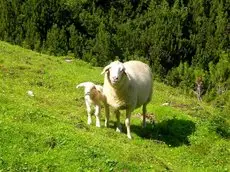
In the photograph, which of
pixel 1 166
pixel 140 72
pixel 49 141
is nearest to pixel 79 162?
pixel 49 141

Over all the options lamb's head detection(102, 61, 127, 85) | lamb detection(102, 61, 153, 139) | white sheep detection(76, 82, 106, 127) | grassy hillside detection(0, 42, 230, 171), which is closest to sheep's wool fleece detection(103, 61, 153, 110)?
lamb detection(102, 61, 153, 139)

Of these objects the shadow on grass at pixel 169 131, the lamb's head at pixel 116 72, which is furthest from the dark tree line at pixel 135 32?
the lamb's head at pixel 116 72

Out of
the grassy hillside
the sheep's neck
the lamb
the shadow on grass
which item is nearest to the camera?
the grassy hillside

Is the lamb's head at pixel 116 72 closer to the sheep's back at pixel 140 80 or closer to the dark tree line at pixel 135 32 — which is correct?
the sheep's back at pixel 140 80

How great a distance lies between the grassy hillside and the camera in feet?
41.7

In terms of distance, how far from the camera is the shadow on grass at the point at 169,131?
62.1 ft

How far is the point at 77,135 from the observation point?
13828mm

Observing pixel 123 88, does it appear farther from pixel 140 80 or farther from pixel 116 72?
pixel 140 80

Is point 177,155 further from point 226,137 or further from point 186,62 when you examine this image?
point 186,62

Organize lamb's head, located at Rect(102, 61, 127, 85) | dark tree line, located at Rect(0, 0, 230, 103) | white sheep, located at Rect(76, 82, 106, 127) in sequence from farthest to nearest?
dark tree line, located at Rect(0, 0, 230, 103)
white sheep, located at Rect(76, 82, 106, 127)
lamb's head, located at Rect(102, 61, 127, 85)

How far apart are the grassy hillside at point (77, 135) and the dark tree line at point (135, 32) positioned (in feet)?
77.6

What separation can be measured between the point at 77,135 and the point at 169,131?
6.74 m

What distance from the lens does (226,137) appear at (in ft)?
65.5

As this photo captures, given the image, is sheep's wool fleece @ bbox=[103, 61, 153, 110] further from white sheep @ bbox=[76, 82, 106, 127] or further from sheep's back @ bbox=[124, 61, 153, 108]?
white sheep @ bbox=[76, 82, 106, 127]
